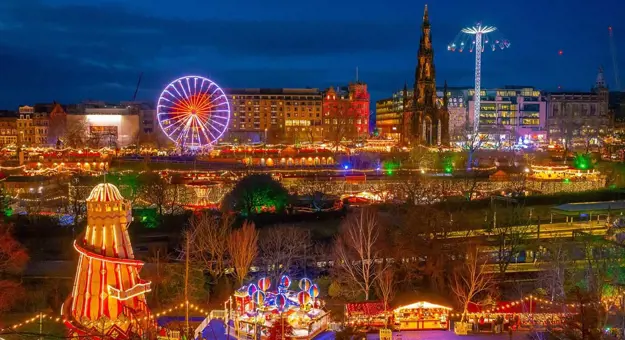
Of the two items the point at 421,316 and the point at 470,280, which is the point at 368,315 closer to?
the point at 421,316

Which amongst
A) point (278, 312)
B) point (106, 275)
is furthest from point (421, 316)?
point (106, 275)

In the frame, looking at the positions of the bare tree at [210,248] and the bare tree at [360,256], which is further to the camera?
the bare tree at [210,248]

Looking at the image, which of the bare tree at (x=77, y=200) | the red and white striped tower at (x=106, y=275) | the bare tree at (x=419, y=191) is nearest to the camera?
the red and white striped tower at (x=106, y=275)

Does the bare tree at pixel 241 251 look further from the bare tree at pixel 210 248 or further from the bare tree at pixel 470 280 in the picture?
the bare tree at pixel 470 280

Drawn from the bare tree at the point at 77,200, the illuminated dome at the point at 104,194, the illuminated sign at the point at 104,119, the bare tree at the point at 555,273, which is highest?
the illuminated sign at the point at 104,119

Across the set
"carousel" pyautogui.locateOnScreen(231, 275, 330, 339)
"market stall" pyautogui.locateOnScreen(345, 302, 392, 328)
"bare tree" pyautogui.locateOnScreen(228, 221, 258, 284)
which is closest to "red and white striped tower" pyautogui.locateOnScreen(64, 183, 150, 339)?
"carousel" pyautogui.locateOnScreen(231, 275, 330, 339)

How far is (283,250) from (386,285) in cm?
708

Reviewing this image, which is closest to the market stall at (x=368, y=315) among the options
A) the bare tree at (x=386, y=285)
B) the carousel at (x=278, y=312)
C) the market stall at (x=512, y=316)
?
the bare tree at (x=386, y=285)

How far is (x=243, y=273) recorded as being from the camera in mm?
25922

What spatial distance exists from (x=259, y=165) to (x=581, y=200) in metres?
34.1

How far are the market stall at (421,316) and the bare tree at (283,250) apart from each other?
6990 mm

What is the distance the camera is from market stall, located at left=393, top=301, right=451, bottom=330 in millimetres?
22359

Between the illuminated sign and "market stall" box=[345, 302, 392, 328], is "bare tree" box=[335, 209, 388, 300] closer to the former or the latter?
"market stall" box=[345, 302, 392, 328]

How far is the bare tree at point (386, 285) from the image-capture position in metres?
23.5
